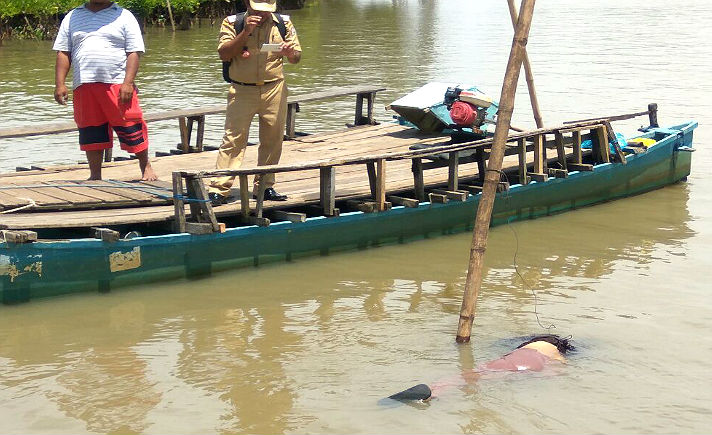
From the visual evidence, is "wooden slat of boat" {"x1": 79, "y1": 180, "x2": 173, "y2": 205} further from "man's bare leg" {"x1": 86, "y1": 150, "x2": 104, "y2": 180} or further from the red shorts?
the red shorts

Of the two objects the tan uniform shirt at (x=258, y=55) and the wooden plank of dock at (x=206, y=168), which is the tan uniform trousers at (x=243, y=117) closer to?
the tan uniform shirt at (x=258, y=55)

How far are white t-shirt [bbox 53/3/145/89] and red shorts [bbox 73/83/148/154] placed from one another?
0.09 metres

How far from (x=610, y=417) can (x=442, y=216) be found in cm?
367

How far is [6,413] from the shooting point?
6.09 meters

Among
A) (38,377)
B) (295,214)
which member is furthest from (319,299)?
(38,377)

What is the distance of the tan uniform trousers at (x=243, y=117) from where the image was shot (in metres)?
8.45

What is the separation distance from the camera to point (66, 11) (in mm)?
28484

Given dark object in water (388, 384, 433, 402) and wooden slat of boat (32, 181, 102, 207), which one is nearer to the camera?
dark object in water (388, 384, 433, 402)

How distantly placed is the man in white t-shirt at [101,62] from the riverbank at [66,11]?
67.3 feet

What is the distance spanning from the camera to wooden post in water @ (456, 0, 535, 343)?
667 cm

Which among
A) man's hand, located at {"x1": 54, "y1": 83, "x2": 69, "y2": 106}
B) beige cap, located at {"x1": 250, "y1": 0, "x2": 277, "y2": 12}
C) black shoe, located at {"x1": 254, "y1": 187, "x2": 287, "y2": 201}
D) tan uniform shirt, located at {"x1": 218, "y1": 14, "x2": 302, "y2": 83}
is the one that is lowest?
black shoe, located at {"x1": 254, "y1": 187, "x2": 287, "y2": 201}

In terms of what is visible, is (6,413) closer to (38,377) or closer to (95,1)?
(38,377)

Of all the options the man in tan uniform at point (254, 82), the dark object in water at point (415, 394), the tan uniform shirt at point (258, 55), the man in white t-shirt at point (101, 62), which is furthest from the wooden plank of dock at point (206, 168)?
the dark object in water at point (415, 394)

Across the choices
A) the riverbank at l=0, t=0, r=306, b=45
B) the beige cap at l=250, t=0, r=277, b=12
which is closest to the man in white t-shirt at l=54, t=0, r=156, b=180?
the beige cap at l=250, t=0, r=277, b=12
